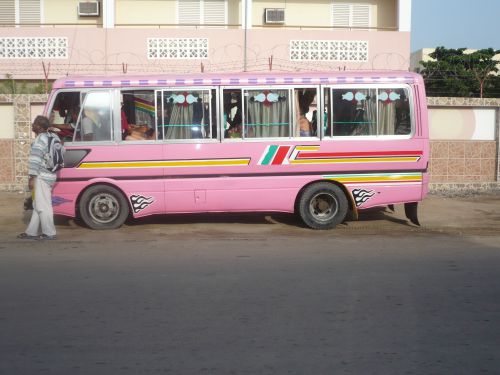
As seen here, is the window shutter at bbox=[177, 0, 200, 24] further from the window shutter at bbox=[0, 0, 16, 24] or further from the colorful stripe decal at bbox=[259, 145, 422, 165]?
the colorful stripe decal at bbox=[259, 145, 422, 165]

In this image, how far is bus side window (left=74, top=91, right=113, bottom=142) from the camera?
9719mm

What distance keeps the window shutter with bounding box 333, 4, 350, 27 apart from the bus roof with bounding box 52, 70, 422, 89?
1002cm

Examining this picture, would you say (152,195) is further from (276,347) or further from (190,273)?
(276,347)

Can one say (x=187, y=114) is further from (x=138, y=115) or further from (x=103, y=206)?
(x=103, y=206)

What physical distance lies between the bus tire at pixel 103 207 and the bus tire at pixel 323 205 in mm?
2770

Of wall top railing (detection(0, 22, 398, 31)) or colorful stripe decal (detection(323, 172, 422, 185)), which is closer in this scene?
colorful stripe decal (detection(323, 172, 422, 185))

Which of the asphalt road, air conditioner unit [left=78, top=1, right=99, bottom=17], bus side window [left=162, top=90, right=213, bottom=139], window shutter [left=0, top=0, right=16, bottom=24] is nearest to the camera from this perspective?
the asphalt road

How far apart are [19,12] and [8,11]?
311 millimetres

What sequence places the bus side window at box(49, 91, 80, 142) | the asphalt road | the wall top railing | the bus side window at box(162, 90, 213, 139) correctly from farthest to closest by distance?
the wall top railing, the bus side window at box(162, 90, 213, 139), the bus side window at box(49, 91, 80, 142), the asphalt road

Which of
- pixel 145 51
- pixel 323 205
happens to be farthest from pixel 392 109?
pixel 145 51

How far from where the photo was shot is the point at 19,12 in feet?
61.6

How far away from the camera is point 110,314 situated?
5656 mm

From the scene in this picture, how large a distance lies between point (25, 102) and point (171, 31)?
16.9 feet

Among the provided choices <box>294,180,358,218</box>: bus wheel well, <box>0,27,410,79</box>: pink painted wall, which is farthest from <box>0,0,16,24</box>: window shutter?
<box>294,180,358,218</box>: bus wheel well
